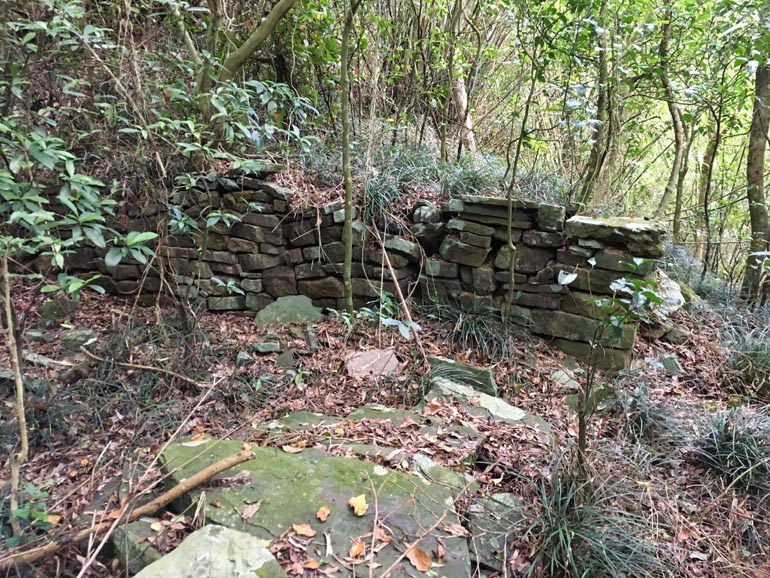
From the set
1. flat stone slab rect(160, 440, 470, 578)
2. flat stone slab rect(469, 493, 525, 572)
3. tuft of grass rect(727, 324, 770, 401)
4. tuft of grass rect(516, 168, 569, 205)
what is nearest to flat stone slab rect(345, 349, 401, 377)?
flat stone slab rect(160, 440, 470, 578)

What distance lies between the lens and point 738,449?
2469 mm

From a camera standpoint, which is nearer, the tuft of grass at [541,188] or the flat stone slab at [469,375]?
the flat stone slab at [469,375]

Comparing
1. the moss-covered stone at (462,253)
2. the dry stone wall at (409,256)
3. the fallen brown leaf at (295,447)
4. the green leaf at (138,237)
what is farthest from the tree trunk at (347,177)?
the green leaf at (138,237)

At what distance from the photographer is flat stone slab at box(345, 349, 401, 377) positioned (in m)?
3.11

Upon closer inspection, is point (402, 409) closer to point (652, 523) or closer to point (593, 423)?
point (593, 423)

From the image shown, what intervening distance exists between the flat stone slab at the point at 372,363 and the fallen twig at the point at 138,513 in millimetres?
1212

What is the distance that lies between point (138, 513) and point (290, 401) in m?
1.20

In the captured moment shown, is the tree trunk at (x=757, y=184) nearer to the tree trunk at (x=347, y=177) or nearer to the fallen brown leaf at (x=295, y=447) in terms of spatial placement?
the tree trunk at (x=347, y=177)

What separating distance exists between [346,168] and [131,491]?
2.37 m

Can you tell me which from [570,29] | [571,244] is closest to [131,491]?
[571,244]

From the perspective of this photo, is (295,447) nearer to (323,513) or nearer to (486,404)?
(323,513)

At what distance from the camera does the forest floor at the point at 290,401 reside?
6.80 feet

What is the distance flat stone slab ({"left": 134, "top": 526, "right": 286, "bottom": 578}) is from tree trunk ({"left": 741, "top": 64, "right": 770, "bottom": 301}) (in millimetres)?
4272

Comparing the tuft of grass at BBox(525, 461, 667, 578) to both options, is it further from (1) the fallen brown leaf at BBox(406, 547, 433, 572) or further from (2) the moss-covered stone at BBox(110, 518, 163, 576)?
(2) the moss-covered stone at BBox(110, 518, 163, 576)
